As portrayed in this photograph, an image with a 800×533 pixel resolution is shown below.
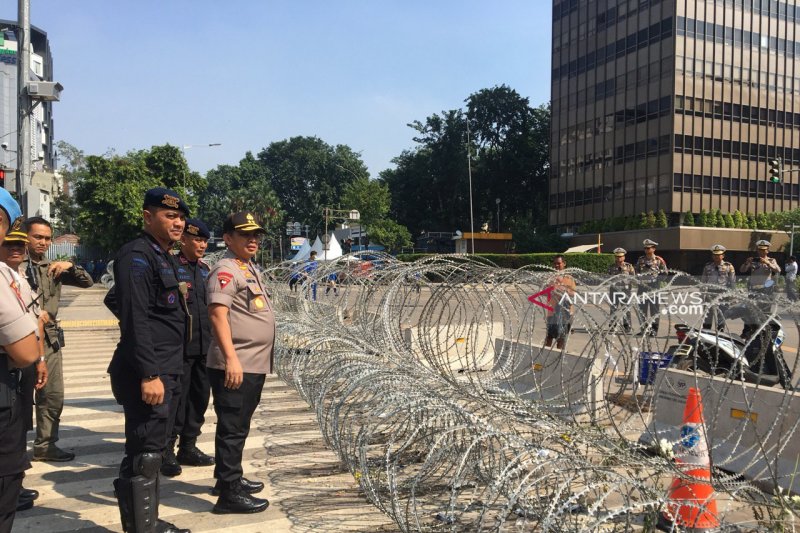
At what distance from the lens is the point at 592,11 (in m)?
54.3

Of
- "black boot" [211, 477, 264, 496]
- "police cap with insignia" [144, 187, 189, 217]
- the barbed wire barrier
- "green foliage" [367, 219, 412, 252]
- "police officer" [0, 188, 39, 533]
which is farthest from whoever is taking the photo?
"green foliage" [367, 219, 412, 252]

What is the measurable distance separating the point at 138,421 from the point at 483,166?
62.5 metres

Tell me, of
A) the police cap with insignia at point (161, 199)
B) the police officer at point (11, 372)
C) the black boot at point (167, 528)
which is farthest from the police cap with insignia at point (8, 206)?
the black boot at point (167, 528)

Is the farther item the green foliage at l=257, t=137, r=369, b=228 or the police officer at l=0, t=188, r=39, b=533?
the green foliage at l=257, t=137, r=369, b=228

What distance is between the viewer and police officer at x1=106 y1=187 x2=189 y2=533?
3.39 metres

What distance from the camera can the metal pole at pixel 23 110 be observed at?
1106 centimetres

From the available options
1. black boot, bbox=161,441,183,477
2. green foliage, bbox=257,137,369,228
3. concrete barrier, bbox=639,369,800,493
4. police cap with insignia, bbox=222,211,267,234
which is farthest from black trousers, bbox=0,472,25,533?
green foliage, bbox=257,137,369,228

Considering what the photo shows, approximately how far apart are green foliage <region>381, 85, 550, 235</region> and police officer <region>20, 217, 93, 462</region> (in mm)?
59237

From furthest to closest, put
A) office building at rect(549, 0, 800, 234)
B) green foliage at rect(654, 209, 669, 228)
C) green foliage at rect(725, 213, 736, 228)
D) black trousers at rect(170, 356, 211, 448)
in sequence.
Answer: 1. office building at rect(549, 0, 800, 234)
2. green foliage at rect(725, 213, 736, 228)
3. green foliage at rect(654, 209, 669, 228)
4. black trousers at rect(170, 356, 211, 448)

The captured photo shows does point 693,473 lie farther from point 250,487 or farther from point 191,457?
point 191,457

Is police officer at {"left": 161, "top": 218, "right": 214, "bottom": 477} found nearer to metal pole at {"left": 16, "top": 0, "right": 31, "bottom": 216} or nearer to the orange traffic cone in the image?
the orange traffic cone

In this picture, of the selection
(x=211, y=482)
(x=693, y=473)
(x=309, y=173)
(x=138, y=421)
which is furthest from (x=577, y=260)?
(x=309, y=173)

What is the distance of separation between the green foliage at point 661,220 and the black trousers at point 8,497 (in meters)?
46.8

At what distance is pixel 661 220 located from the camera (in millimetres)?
45000
